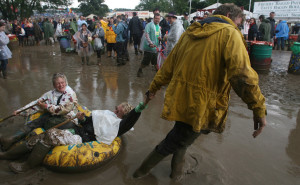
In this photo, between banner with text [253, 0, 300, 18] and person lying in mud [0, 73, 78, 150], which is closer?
person lying in mud [0, 73, 78, 150]

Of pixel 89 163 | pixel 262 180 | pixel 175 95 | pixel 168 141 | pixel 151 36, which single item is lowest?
pixel 262 180

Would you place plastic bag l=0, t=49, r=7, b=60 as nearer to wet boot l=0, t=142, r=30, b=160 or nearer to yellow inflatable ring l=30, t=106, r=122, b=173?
wet boot l=0, t=142, r=30, b=160

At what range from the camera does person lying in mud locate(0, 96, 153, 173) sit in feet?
8.80

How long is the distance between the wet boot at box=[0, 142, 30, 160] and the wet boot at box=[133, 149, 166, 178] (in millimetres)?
1367

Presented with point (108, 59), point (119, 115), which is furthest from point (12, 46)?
point (119, 115)

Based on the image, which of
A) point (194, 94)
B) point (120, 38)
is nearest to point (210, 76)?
point (194, 94)

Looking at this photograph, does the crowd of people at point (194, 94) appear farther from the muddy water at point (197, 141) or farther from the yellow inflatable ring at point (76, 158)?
the muddy water at point (197, 141)

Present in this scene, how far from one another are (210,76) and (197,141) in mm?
1814

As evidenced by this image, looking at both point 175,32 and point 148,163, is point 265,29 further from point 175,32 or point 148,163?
point 148,163

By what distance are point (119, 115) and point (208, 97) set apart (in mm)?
1500

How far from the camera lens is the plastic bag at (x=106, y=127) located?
2.96 metres

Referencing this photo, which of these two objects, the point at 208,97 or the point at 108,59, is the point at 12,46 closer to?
the point at 108,59

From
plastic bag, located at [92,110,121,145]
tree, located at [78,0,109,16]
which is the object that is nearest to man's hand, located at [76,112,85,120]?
plastic bag, located at [92,110,121,145]

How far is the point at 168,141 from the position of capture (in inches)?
95.6
